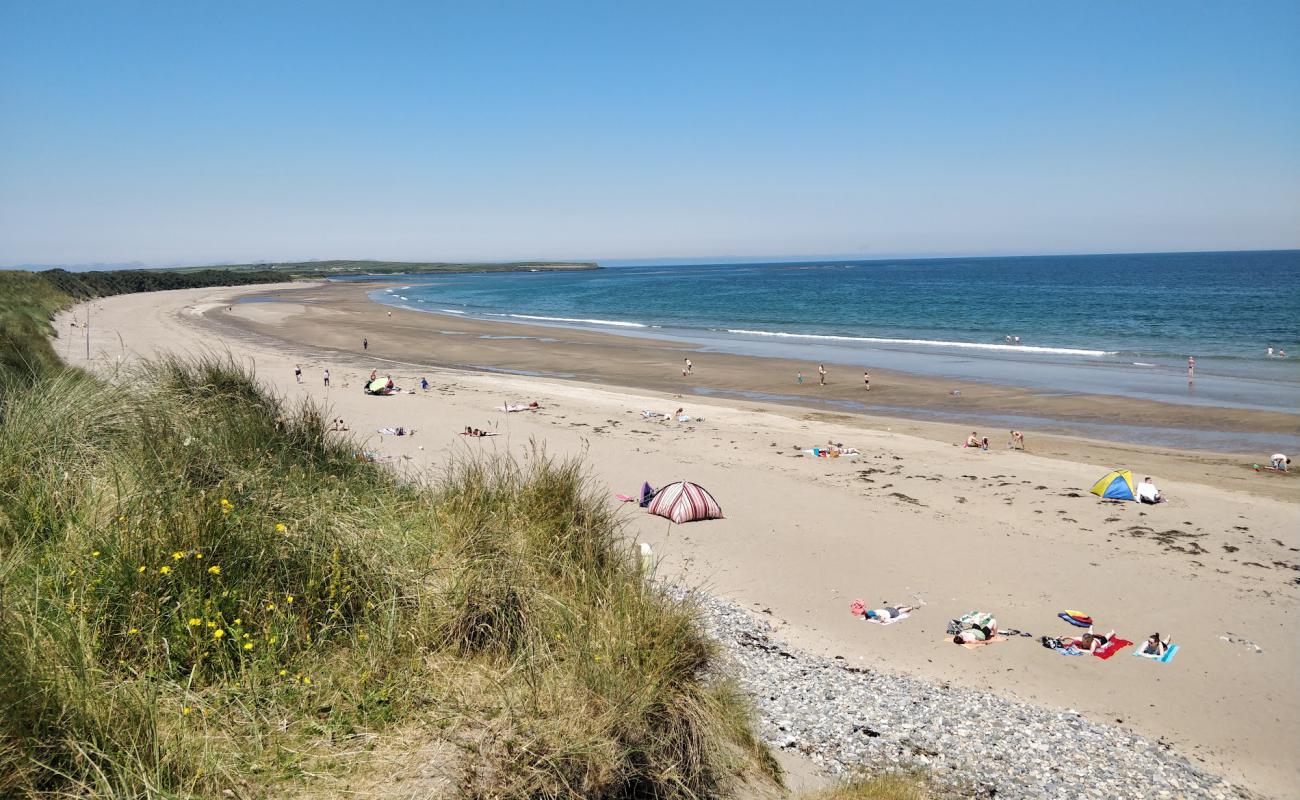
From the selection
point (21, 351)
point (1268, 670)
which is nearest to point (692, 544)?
point (1268, 670)

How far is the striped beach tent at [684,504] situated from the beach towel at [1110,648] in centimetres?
536

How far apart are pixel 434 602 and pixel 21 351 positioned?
11.0m

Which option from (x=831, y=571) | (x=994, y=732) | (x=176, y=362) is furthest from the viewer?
(x=831, y=571)

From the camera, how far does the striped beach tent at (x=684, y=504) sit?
11.5m

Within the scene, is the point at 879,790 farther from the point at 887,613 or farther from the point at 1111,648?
the point at 1111,648

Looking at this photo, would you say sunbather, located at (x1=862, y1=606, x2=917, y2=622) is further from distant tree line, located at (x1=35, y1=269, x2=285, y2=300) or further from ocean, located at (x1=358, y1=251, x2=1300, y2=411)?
distant tree line, located at (x1=35, y1=269, x2=285, y2=300)

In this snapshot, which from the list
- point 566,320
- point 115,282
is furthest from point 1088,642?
point 115,282

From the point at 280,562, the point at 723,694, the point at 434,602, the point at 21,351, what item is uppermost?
the point at 21,351

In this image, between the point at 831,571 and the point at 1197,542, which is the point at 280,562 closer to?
the point at 831,571

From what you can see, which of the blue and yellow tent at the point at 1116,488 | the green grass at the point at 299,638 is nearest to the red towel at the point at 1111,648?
the green grass at the point at 299,638

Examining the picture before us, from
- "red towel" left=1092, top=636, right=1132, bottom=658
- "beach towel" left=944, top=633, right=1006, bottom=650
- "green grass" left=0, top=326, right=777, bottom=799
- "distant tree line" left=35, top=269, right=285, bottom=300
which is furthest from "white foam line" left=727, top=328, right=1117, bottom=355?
"distant tree line" left=35, top=269, right=285, bottom=300

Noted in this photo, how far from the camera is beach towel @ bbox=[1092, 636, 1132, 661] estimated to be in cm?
774

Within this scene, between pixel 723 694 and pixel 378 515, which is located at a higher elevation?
pixel 378 515

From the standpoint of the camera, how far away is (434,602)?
4.75 m
